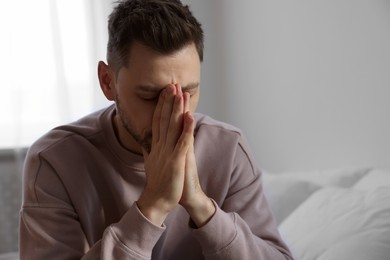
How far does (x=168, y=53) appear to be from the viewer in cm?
114

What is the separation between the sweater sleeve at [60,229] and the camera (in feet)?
3.59

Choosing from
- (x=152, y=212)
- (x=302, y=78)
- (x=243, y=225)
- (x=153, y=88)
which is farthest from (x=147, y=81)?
(x=302, y=78)

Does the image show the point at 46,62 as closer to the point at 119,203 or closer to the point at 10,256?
the point at 10,256

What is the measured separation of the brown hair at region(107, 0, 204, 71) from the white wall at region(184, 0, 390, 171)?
31.2 inches

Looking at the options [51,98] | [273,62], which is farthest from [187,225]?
[51,98]

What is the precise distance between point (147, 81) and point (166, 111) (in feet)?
0.23

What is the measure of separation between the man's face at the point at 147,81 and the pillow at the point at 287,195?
74 cm

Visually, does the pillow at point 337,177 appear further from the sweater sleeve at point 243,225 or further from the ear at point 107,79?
the ear at point 107,79

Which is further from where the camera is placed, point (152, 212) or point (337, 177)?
point (337, 177)

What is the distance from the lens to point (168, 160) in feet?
3.69

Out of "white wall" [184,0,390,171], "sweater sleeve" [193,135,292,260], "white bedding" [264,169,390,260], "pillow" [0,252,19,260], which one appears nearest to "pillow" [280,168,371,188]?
"white bedding" [264,169,390,260]

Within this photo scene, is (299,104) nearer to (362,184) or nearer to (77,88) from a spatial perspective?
(362,184)

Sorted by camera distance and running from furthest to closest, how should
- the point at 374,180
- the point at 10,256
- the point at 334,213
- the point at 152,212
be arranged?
the point at 10,256
the point at 374,180
the point at 334,213
the point at 152,212

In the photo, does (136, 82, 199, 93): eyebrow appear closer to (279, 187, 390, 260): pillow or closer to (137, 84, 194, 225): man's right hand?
(137, 84, 194, 225): man's right hand
